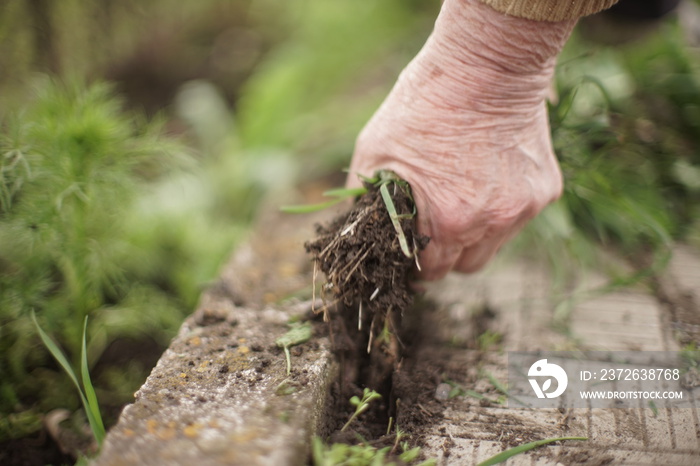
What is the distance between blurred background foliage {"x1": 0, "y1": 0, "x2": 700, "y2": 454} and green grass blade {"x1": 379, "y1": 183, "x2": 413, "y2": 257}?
0.68 meters

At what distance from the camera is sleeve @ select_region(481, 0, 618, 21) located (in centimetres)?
126

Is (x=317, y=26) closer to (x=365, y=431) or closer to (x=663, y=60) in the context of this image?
(x=663, y=60)

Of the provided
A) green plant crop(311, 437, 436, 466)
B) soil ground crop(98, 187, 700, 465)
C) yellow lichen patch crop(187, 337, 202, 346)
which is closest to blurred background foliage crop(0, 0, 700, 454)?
soil ground crop(98, 187, 700, 465)

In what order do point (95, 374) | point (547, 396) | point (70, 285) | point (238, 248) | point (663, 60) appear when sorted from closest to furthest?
point (547, 396) < point (70, 285) < point (95, 374) < point (238, 248) < point (663, 60)

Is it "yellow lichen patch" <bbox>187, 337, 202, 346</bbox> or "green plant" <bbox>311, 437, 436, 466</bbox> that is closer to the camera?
"green plant" <bbox>311, 437, 436, 466</bbox>

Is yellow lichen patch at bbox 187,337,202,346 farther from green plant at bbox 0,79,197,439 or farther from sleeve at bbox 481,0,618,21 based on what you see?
sleeve at bbox 481,0,618,21

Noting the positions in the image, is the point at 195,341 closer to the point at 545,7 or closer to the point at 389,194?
the point at 389,194

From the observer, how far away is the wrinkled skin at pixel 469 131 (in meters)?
1.38

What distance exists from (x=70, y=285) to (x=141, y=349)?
426mm

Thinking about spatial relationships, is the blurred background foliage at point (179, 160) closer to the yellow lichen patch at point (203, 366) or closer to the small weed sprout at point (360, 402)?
the yellow lichen patch at point (203, 366)

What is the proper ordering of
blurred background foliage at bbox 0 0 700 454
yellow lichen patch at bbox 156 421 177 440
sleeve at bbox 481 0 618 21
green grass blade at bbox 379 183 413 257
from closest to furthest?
yellow lichen patch at bbox 156 421 177 440 → sleeve at bbox 481 0 618 21 → green grass blade at bbox 379 183 413 257 → blurred background foliage at bbox 0 0 700 454

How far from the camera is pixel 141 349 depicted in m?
2.07

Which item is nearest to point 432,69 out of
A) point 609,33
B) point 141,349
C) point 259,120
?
point 141,349

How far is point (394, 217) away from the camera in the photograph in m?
1.40
